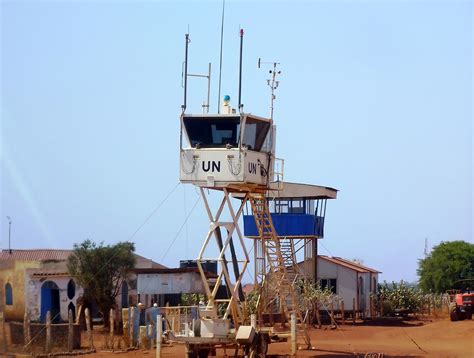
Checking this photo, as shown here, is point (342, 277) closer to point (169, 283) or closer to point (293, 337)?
point (169, 283)

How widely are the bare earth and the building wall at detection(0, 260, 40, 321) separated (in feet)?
45.0

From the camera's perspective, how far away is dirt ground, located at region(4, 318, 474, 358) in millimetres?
33656

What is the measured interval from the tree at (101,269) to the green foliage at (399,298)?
55.2 feet

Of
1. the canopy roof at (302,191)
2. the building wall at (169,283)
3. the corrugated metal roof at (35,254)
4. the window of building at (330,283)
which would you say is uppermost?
the canopy roof at (302,191)

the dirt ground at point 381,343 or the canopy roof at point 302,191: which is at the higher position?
the canopy roof at point 302,191

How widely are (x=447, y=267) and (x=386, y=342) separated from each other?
136 ft

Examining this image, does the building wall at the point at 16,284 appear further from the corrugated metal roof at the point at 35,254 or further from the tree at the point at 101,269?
the corrugated metal roof at the point at 35,254

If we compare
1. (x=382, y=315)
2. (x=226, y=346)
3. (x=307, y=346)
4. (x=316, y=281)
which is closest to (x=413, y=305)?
(x=382, y=315)

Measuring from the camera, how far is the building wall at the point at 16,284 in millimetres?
48200

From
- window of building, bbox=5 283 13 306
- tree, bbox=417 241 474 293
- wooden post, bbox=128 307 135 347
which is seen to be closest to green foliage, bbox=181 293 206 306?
window of building, bbox=5 283 13 306

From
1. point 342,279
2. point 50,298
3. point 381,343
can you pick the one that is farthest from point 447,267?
point 381,343

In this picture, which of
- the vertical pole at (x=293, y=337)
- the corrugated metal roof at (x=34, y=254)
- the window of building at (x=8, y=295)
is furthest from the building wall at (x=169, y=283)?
the corrugated metal roof at (x=34, y=254)

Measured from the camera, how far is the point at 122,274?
1964 inches

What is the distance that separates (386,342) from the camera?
40062mm
